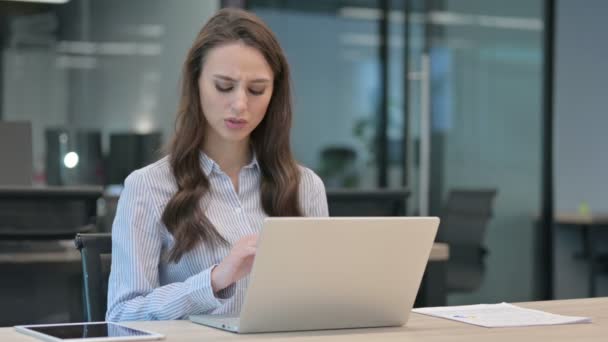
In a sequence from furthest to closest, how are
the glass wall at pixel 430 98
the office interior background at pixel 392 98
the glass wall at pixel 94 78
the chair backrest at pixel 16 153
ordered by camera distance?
the glass wall at pixel 430 98 → the office interior background at pixel 392 98 → the glass wall at pixel 94 78 → the chair backrest at pixel 16 153

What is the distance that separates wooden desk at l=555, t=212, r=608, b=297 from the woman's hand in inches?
197

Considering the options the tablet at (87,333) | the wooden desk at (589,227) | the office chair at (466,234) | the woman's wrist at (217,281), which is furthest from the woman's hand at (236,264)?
the wooden desk at (589,227)

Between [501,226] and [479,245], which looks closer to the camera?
[479,245]

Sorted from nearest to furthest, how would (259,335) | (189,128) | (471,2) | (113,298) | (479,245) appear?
(259,335), (113,298), (189,128), (479,245), (471,2)

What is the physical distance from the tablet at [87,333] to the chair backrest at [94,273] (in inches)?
15.1

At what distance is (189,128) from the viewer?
2.25m

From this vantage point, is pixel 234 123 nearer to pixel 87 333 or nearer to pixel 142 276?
pixel 142 276

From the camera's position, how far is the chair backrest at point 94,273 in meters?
2.17

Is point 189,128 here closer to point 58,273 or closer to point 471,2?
point 58,273

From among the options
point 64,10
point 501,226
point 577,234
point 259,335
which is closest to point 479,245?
point 501,226

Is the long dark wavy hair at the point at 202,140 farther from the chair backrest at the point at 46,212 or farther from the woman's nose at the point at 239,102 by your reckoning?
the chair backrest at the point at 46,212

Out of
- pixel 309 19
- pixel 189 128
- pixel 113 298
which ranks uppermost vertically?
pixel 309 19

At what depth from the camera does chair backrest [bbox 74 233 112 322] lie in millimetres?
2166

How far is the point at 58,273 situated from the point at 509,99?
3.41m
